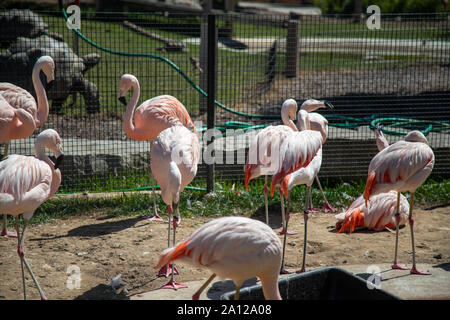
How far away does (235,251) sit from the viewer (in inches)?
126

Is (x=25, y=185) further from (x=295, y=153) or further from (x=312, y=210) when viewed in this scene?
(x=312, y=210)

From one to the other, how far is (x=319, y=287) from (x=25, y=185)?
232cm

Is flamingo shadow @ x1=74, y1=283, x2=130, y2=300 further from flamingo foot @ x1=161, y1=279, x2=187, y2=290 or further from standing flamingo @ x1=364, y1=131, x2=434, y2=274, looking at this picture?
standing flamingo @ x1=364, y1=131, x2=434, y2=274

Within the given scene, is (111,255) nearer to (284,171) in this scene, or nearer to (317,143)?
(284,171)

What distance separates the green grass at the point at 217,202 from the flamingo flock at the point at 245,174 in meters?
0.29

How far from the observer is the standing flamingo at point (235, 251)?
3.21 meters

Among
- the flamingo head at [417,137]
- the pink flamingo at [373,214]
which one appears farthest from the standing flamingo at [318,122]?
the flamingo head at [417,137]

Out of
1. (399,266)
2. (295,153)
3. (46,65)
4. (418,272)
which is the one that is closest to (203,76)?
(46,65)

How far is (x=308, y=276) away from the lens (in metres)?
3.60

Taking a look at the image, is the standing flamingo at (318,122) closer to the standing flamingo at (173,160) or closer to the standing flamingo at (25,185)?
the standing flamingo at (173,160)

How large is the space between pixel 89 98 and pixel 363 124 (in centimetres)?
384

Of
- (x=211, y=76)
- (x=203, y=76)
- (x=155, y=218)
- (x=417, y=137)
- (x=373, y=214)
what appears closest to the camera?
(x=417, y=137)
